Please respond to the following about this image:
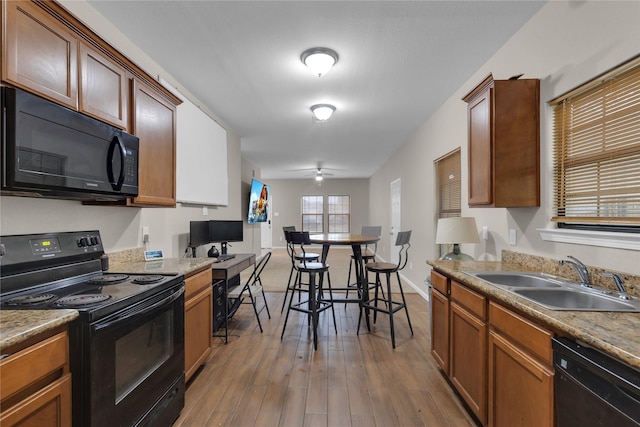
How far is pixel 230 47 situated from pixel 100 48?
1064 millimetres

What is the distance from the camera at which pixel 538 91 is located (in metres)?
2.09

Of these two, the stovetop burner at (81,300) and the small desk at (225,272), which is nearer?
the stovetop burner at (81,300)

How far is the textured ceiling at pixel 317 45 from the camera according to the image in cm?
210

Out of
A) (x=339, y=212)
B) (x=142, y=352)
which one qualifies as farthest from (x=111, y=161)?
(x=339, y=212)

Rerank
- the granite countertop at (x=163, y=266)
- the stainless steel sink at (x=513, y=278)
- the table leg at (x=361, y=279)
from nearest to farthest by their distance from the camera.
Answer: the stainless steel sink at (x=513, y=278) → the granite countertop at (x=163, y=266) → the table leg at (x=361, y=279)

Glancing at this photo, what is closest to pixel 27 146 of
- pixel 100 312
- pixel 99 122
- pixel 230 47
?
pixel 99 122

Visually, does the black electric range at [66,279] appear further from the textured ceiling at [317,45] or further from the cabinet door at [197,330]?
the textured ceiling at [317,45]

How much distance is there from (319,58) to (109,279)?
2274mm

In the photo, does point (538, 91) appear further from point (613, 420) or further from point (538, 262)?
point (613, 420)

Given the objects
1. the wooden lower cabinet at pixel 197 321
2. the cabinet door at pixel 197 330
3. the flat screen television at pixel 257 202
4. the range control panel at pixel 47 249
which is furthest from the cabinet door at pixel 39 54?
the flat screen television at pixel 257 202

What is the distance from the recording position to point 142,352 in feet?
5.26

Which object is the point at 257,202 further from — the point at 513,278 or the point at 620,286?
the point at 620,286

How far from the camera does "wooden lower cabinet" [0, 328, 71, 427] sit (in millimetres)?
950

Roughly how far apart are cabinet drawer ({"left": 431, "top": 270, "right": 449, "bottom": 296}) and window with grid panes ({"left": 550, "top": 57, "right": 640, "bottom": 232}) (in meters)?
0.82
